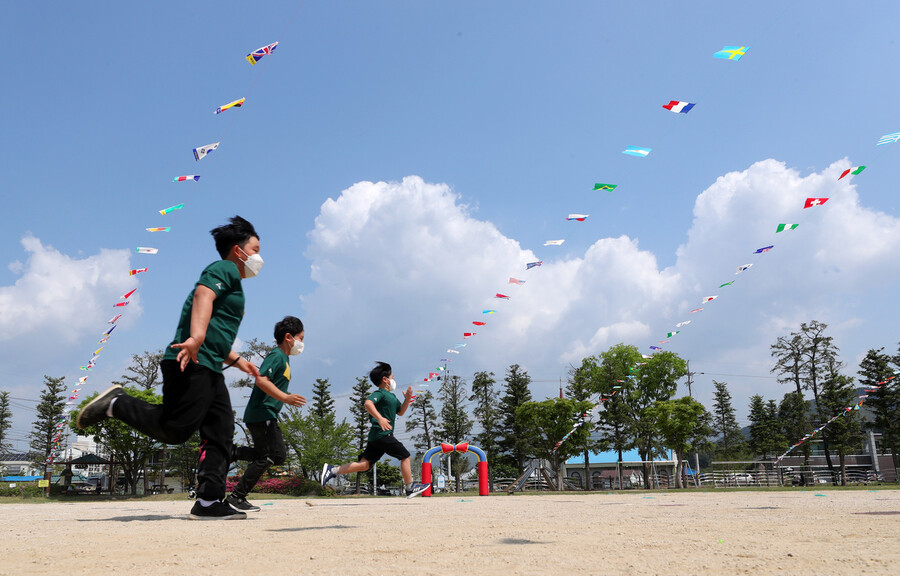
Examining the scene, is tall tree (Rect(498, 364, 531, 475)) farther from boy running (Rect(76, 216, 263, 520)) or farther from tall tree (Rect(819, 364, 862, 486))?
boy running (Rect(76, 216, 263, 520))

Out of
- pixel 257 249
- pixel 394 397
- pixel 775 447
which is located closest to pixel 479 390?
pixel 775 447

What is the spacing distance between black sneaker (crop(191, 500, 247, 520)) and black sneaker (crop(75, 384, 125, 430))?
1146 millimetres

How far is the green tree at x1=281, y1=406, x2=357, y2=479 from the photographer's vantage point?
105ft

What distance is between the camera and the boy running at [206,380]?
3990mm

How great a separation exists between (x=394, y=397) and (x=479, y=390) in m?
41.2

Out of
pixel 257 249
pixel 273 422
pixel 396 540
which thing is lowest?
pixel 396 540

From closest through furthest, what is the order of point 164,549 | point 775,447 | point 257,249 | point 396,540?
point 164,549 < point 396,540 < point 257,249 < point 775,447

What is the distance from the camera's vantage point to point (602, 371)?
44.1 metres

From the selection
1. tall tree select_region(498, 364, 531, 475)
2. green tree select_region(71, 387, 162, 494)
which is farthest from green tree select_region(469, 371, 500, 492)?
green tree select_region(71, 387, 162, 494)

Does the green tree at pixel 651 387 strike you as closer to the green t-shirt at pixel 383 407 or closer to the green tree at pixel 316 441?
the green tree at pixel 316 441

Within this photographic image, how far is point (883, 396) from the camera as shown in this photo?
127 ft

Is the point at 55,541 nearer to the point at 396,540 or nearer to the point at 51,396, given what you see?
the point at 396,540

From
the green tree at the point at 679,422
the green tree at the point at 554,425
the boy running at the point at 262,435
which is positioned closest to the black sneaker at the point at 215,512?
the boy running at the point at 262,435

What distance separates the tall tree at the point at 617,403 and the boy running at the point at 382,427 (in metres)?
35.6
